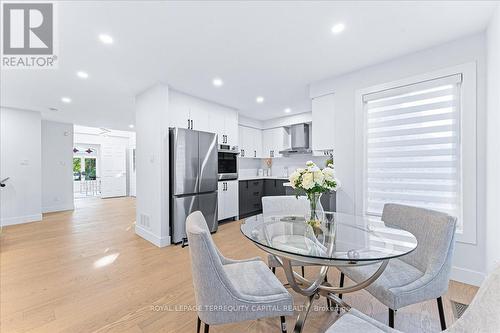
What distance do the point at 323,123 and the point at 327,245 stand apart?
92.1 inches

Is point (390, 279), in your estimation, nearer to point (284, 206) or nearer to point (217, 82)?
point (284, 206)

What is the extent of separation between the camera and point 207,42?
7.39ft

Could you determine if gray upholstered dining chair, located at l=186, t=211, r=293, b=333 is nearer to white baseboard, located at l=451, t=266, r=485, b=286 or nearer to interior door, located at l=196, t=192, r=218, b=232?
white baseboard, located at l=451, t=266, r=485, b=286

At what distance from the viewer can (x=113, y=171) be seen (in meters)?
9.02

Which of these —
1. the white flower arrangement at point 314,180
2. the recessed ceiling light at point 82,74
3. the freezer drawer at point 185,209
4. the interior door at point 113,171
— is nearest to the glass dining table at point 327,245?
the white flower arrangement at point 314,180

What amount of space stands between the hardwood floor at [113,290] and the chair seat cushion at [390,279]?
1.45 ft

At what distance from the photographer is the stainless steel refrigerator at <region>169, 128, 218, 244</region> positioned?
340 centimetres

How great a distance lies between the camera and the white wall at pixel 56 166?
5684 millimetres

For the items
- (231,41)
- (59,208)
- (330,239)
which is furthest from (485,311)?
(59,208)

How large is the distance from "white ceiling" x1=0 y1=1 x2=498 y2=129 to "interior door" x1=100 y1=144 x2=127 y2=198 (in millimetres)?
5552

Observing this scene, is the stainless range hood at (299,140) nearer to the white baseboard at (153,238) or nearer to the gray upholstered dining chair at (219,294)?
the white baseboard at (153,238)

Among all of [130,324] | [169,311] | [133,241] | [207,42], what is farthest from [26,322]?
[207,42]

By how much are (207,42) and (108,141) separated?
29.2ft

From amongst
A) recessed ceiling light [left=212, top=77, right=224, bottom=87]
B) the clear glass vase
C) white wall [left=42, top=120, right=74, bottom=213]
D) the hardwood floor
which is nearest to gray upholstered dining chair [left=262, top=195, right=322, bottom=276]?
the clear glass vase
